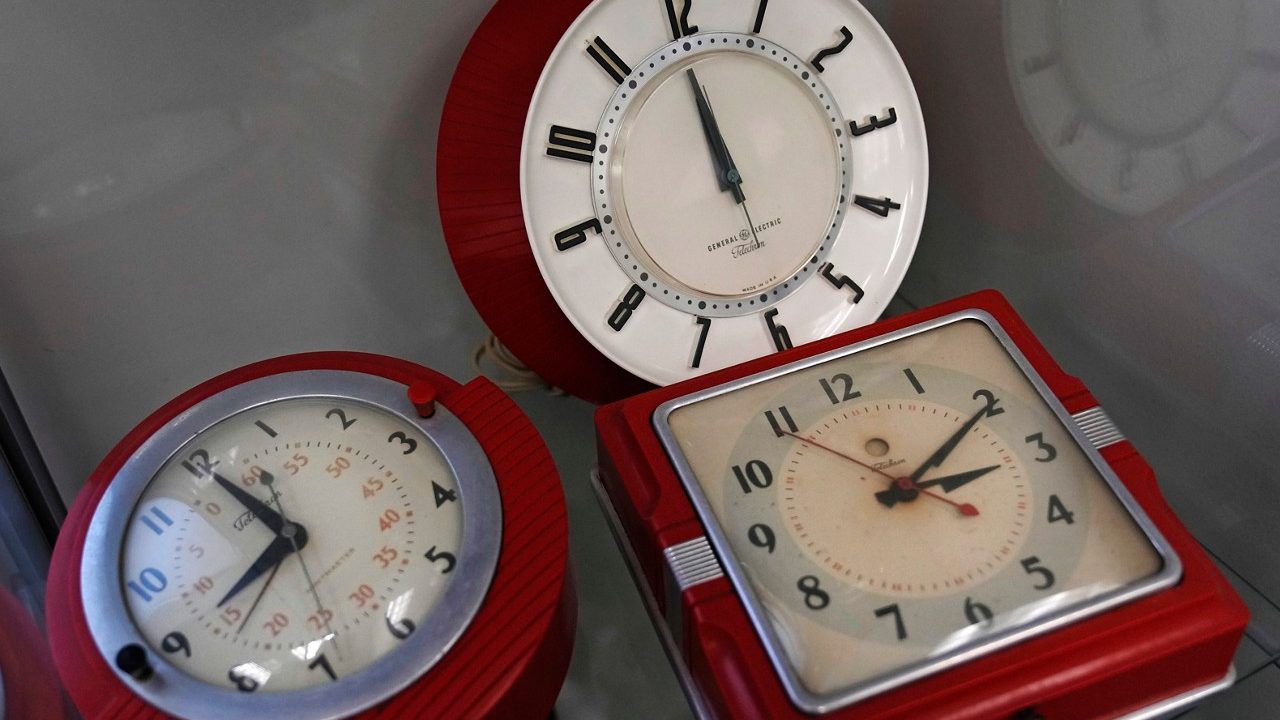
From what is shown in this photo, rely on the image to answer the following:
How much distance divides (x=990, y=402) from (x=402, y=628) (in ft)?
1.57

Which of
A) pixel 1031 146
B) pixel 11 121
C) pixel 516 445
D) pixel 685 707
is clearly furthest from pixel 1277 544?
pixel 11 121

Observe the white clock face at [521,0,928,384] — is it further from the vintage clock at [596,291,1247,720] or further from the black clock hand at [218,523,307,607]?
the black clock hand at [218,523,307,607]

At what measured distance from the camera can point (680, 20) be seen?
915 millimetres

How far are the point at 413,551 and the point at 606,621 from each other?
257 millimetres

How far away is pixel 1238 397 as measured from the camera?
90cm

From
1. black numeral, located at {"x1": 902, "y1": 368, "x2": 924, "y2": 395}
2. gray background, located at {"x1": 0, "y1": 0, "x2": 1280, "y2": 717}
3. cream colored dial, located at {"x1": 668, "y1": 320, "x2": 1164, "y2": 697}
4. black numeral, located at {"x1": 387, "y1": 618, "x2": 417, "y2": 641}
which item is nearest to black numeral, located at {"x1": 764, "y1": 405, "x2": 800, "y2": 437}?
cream colored dial, located at {"x1": 668, "y1": 320, "x2": 1164, "y2": 697}

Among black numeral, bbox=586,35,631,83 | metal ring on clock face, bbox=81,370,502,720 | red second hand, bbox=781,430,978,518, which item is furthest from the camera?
black numeral, bbox=586,35,631,83

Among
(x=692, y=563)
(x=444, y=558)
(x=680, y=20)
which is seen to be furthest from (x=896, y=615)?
(x=680, y=20)

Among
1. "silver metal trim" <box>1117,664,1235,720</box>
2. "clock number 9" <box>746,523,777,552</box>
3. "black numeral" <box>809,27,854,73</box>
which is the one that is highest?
"black numeral" <box>809,27,854,73</box>

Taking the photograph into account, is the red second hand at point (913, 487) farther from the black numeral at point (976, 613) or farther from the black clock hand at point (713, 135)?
the black clock hand at point (713, 135)

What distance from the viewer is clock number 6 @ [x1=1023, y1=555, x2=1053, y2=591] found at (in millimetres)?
732

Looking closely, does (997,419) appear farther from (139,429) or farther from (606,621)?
(139,429)

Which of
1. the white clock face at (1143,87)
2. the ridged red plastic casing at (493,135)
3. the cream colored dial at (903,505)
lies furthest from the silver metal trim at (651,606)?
the white clock face at (1143,87)

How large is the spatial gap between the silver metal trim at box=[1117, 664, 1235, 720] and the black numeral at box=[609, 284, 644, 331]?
487mm
